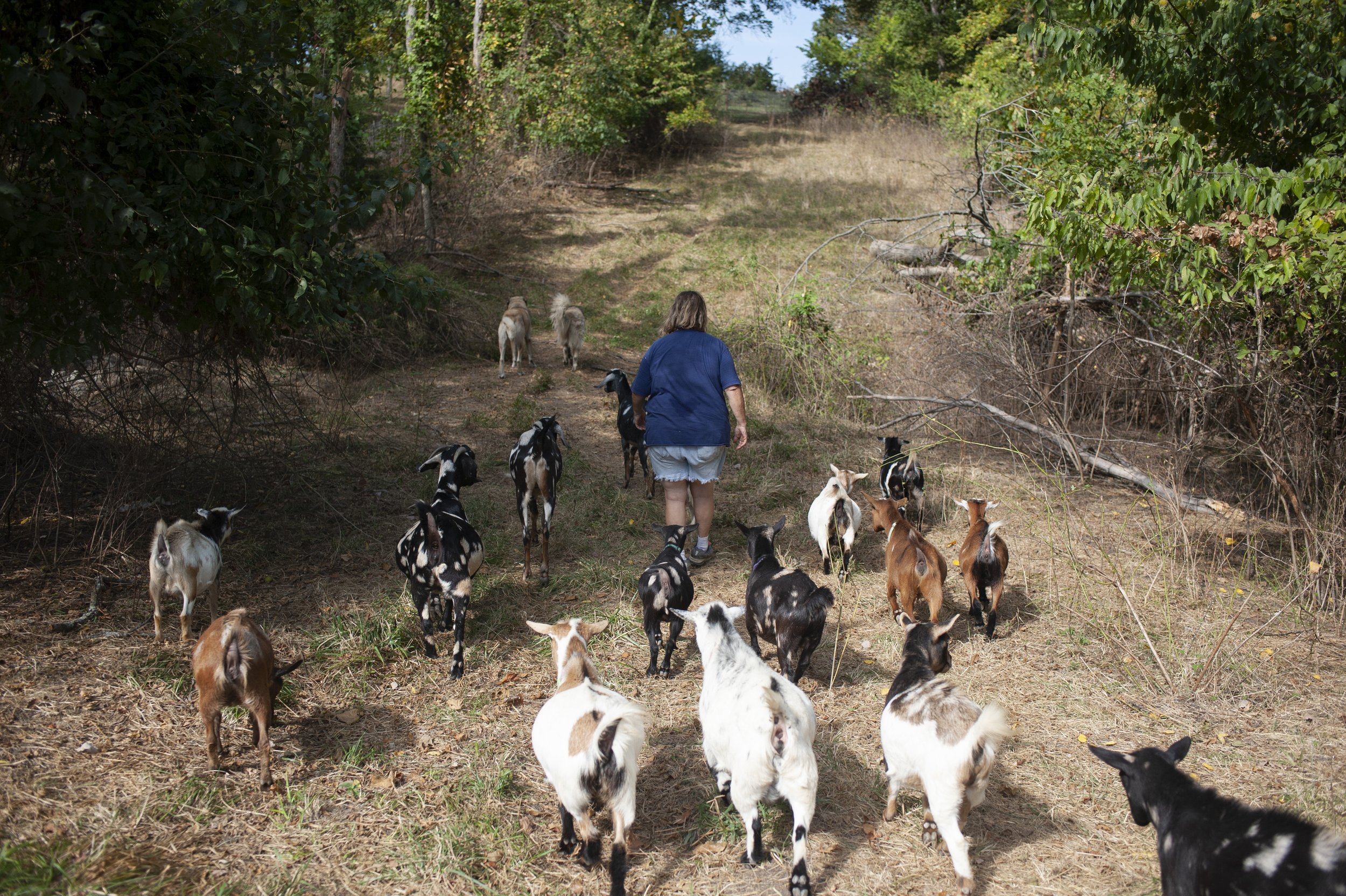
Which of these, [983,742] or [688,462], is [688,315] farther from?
[983,742]

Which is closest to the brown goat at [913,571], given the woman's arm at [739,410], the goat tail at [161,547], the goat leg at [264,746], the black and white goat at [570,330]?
the woman's arm at [739,410]

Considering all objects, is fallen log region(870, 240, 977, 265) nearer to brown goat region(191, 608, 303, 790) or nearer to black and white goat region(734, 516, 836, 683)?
black and white goat region(734, 516, 836, 683)

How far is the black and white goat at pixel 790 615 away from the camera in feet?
16.6

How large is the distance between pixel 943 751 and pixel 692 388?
11.6ft

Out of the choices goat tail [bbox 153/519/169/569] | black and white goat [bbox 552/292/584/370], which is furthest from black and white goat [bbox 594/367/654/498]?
goat tail [bbox 153/519/169/569]

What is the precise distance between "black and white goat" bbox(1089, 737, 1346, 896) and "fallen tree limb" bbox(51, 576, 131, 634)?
573cm

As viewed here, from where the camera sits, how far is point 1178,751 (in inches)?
143

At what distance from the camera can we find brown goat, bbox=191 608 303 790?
4184 millimetres

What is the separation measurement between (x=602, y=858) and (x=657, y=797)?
1.80 feet

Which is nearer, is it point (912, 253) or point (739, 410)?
point (739, 410)

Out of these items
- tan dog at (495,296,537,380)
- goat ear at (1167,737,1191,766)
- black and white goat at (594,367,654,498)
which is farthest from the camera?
tan dog at (495,296,537,380)

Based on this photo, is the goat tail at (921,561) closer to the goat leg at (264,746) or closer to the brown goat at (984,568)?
the brown goat at (984,568)

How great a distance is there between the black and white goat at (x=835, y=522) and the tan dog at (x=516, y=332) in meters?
6.28

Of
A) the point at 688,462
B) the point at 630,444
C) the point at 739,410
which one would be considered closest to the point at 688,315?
the point at 739,410
